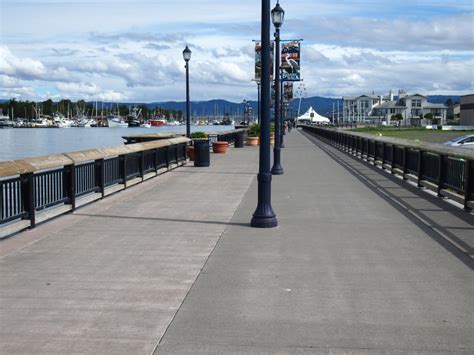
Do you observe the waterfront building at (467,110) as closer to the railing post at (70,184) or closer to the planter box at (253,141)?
the planter box at (253,141)

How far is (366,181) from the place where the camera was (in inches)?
724

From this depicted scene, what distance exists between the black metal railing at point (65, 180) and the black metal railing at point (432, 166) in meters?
7.48

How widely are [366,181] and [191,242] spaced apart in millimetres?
10186

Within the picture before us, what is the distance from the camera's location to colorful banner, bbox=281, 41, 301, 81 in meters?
29.4

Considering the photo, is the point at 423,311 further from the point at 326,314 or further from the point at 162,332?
the point at 162,332

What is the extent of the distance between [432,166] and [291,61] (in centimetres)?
1515

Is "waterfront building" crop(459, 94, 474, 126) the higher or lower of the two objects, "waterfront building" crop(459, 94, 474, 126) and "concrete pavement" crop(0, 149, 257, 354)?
the higher

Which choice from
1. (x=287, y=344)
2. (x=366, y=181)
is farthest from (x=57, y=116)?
(x=287, y=344)

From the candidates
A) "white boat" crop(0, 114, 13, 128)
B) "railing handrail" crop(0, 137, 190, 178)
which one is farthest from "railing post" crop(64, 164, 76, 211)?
"white boat" crop(0, 114, 13, 128)

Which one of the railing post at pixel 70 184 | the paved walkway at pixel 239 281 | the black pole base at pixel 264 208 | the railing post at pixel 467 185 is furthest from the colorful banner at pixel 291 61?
the black pole base at pixel 264 208

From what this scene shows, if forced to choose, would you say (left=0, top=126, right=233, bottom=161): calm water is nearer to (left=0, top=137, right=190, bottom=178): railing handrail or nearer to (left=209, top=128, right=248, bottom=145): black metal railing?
(left=209, top=128, right=248, bottom=145): black metal railing

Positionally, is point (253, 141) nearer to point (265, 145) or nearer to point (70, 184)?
point (70, 184)

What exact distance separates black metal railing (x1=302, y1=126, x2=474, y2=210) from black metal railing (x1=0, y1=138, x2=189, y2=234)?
7.48m

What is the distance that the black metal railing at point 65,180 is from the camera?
9508mm
